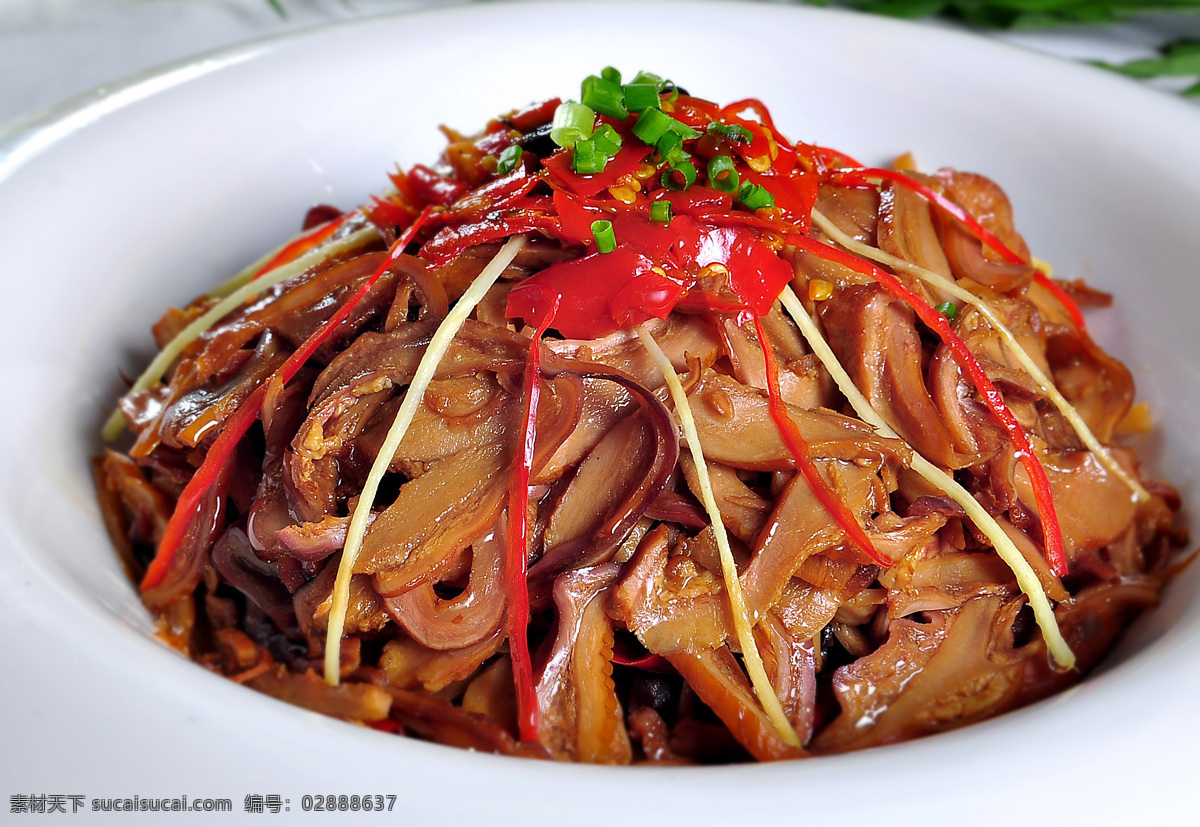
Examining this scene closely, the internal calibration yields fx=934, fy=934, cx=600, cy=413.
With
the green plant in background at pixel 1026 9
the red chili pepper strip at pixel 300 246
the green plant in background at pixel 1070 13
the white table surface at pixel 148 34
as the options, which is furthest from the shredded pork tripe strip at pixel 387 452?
the green plant in background at pixel 1026 9

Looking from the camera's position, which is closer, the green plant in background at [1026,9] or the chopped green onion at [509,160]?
the chopped green onion at [509,160]

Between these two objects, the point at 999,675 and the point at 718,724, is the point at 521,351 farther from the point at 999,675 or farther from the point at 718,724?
the point at 999,675

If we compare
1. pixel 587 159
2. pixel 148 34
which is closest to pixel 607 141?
pixel 587 159

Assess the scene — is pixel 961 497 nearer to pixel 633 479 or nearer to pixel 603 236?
pixel 633 479

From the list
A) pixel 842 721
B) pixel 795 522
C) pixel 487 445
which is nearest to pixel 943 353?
pixel 795 522

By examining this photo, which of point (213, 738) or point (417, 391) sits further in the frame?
point (417, 391)

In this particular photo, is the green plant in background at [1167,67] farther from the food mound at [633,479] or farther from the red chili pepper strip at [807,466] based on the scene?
the red chili pepper strip at [807,466]

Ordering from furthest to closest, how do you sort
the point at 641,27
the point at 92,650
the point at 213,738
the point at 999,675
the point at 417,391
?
the point at 641,27 < the point at 999,675 < the point at 417,391 < the point at 92,650 < the point at 213,738

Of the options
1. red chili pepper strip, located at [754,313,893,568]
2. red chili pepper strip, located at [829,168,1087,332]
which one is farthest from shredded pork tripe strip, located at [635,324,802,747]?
red chili pepper strip, located at [829,168,1087,332]

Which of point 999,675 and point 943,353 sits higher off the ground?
point 943,353
